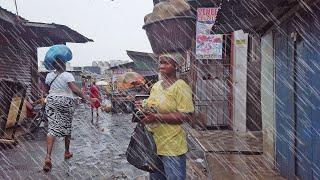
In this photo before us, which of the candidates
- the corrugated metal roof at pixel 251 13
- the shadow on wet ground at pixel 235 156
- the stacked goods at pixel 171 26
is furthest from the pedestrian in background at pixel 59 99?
the stacked goods at pixel 171 26

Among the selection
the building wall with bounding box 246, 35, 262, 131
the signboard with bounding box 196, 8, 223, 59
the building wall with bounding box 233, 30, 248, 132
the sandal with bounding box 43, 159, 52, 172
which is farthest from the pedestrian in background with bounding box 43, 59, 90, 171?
the building wall with bounding box 246, 35, 262, 131

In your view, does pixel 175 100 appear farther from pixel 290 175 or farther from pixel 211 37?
pixel 211 37

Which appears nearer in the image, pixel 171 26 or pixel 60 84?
pixel 60 84

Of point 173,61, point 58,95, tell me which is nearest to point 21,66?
point 58,95

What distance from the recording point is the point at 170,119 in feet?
12.6

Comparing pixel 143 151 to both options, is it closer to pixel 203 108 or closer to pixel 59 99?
pixel 59 99

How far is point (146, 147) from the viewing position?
389 cm

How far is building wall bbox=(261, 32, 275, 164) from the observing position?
7.52 meters

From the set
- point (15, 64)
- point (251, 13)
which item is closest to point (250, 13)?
point (251, 13)

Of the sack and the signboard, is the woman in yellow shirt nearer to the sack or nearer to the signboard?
the sack

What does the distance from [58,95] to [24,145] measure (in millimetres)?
3328

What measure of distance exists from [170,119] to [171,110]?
100mm

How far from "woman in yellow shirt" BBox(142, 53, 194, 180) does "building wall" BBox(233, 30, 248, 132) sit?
335 inches

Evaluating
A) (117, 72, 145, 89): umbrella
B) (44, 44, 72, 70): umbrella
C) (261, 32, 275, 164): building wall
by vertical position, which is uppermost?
(44, 44, 72, 70): umbrella
